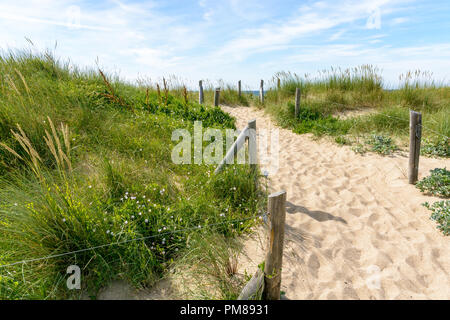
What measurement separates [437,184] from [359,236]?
226 centimetres

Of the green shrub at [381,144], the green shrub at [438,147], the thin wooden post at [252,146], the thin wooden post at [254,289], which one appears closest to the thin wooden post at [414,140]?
the green shrub at [381,144]

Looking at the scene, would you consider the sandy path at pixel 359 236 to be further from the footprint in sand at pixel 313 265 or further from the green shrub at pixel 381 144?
the green shrub at pixel 381 144

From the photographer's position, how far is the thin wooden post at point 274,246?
239 cm

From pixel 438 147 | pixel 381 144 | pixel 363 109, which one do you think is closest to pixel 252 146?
pixel 381 144

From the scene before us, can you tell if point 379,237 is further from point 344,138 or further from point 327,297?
point 344,138

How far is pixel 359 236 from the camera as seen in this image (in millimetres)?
3959

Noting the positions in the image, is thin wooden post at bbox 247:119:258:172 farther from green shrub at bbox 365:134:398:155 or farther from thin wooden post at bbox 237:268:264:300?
green shrub at bbox 365:134:398:155

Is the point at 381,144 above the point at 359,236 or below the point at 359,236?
above

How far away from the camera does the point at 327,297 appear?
2.87 metres

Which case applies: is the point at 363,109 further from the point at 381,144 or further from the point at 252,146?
the point at 252,146

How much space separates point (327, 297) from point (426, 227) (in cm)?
240

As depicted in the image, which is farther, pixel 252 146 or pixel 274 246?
pixel 252 146

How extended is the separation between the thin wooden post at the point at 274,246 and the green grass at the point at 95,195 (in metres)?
0.92
